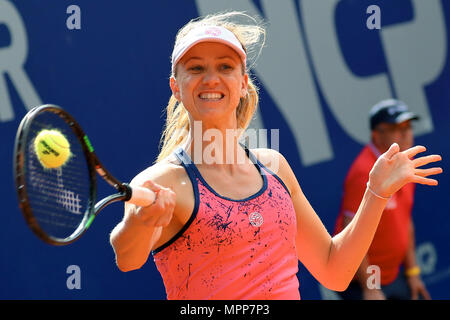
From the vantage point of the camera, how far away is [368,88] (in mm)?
4391

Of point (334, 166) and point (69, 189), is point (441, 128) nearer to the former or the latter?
point (334, 166)

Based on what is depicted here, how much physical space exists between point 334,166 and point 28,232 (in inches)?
65.3

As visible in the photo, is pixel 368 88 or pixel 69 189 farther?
pixel 368 88

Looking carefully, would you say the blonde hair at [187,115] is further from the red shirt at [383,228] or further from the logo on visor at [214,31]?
the red shirt at [383,228]

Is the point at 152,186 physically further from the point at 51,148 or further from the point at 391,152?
the point at 391,152

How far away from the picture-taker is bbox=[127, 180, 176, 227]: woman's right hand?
181 cm

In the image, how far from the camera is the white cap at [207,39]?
2.09 meters

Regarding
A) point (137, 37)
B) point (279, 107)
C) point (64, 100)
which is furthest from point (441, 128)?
point (64, 100)

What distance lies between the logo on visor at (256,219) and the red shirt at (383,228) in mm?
1810

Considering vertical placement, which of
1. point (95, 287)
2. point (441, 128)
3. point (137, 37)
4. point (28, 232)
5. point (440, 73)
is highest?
point (137, 37)

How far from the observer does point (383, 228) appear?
3.84 meters
